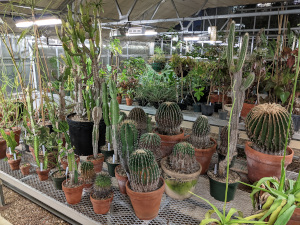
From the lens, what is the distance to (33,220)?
5.78 ft

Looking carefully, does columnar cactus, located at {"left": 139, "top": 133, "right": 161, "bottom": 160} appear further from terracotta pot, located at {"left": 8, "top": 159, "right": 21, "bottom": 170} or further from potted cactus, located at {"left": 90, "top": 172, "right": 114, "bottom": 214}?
terracotta pot, located at {"left": 8, "top": 159, "right": 21, "bottom": 170}

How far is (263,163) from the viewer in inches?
63.0

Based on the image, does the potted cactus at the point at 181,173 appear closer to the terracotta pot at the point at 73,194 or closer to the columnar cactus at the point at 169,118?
the columnar cactus at the point at 169,118

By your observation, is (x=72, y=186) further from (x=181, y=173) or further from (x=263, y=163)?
(x=263, y=163)

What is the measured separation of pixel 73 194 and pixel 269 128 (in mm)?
1396

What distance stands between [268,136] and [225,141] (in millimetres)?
418

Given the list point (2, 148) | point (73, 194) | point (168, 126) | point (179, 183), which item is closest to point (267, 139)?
point (179, 183)

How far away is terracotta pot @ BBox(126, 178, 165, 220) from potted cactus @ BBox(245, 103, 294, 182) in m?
0.78

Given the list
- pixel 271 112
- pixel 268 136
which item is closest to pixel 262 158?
pixel 268 136

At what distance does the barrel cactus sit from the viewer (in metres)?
1.51

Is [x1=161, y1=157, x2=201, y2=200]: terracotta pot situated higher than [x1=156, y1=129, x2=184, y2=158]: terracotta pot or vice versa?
[x1=156, y1=129, x2=184, y2=158]: terracotta pot

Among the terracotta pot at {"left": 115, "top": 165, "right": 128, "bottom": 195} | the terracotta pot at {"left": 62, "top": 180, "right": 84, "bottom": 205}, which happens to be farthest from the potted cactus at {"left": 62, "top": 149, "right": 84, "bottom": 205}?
the terracotta pot at {"left": 115, "top": 165, "right": 128, "bottom": 195}

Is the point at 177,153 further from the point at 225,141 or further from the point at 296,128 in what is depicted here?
the point at 296,128

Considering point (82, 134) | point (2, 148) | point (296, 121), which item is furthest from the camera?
point (296, 121)
